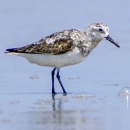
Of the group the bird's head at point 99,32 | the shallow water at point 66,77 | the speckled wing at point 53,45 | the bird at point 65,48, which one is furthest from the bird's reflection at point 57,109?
the bird's head at point 99,32

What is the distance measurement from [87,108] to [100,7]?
7.91 meters

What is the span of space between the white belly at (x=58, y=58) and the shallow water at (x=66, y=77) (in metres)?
0.40

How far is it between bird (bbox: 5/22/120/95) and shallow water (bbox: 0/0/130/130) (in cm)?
43

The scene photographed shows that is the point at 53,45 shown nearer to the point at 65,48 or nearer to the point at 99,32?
the point at 65,48

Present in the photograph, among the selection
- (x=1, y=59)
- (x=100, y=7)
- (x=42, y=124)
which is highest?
(x=100, y=7)

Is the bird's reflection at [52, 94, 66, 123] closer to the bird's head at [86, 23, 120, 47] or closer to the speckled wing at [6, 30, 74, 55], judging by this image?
Answer: the speckled wing at [6, 30, 74, 55]

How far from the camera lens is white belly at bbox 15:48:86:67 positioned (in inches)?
449

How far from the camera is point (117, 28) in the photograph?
15.5 m

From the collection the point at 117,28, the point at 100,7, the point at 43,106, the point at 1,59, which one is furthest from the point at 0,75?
the point at 100,7

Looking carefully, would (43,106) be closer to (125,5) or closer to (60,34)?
(60,34)

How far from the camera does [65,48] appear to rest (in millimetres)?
11422

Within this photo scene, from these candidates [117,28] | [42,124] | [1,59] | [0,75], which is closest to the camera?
[42,124]

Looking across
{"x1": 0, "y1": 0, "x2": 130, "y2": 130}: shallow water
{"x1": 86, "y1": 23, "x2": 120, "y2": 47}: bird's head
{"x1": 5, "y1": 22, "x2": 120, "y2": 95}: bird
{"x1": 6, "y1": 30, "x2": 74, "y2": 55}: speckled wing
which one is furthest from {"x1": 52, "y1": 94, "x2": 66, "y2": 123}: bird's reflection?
{"x1": 86, "y1": 23, "x2": 120, "y2": 47}: bird's head

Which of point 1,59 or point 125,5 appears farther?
point 125,5
